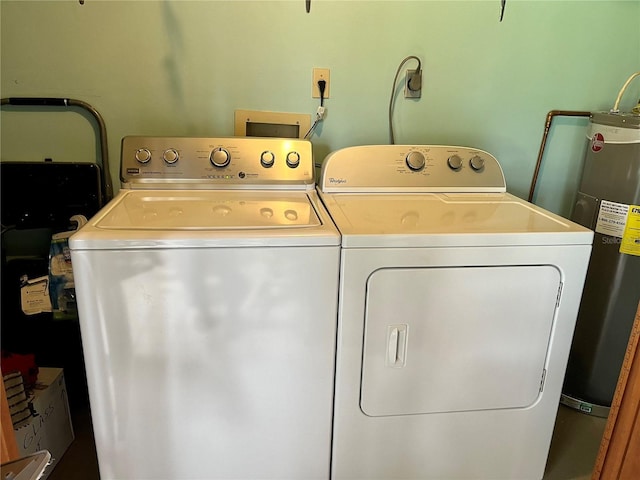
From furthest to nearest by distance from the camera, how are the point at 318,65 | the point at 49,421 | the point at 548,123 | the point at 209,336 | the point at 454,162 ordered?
the point at 548,123 < the point at 318,65 < the point at 454,162 < the point at 49,421 < the point at 209,336

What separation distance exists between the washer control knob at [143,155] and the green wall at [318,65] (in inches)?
11.4

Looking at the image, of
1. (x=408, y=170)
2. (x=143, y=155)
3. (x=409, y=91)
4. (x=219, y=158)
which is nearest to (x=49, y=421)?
(x=143, y=155)

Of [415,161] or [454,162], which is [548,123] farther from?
[415,161]

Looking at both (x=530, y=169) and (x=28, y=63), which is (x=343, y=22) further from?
(x=28, y=63)

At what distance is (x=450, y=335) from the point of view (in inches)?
52.8

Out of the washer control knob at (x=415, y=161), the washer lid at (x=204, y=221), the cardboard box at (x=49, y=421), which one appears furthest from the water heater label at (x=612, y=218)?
the cardboard box at (x=49, y=421)

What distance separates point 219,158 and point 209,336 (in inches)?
25.4

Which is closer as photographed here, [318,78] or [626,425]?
[626,425]

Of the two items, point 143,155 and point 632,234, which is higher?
point 143,155

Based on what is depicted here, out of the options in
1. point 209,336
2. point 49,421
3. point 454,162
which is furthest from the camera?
point 454,162

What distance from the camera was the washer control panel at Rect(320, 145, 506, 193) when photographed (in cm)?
168

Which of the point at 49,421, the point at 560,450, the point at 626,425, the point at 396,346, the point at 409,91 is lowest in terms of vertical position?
the point at 560,450

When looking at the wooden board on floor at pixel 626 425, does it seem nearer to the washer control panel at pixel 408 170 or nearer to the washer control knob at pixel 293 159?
the washer control panel at pixel 408 170

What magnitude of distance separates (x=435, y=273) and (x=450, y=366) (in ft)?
0.94
